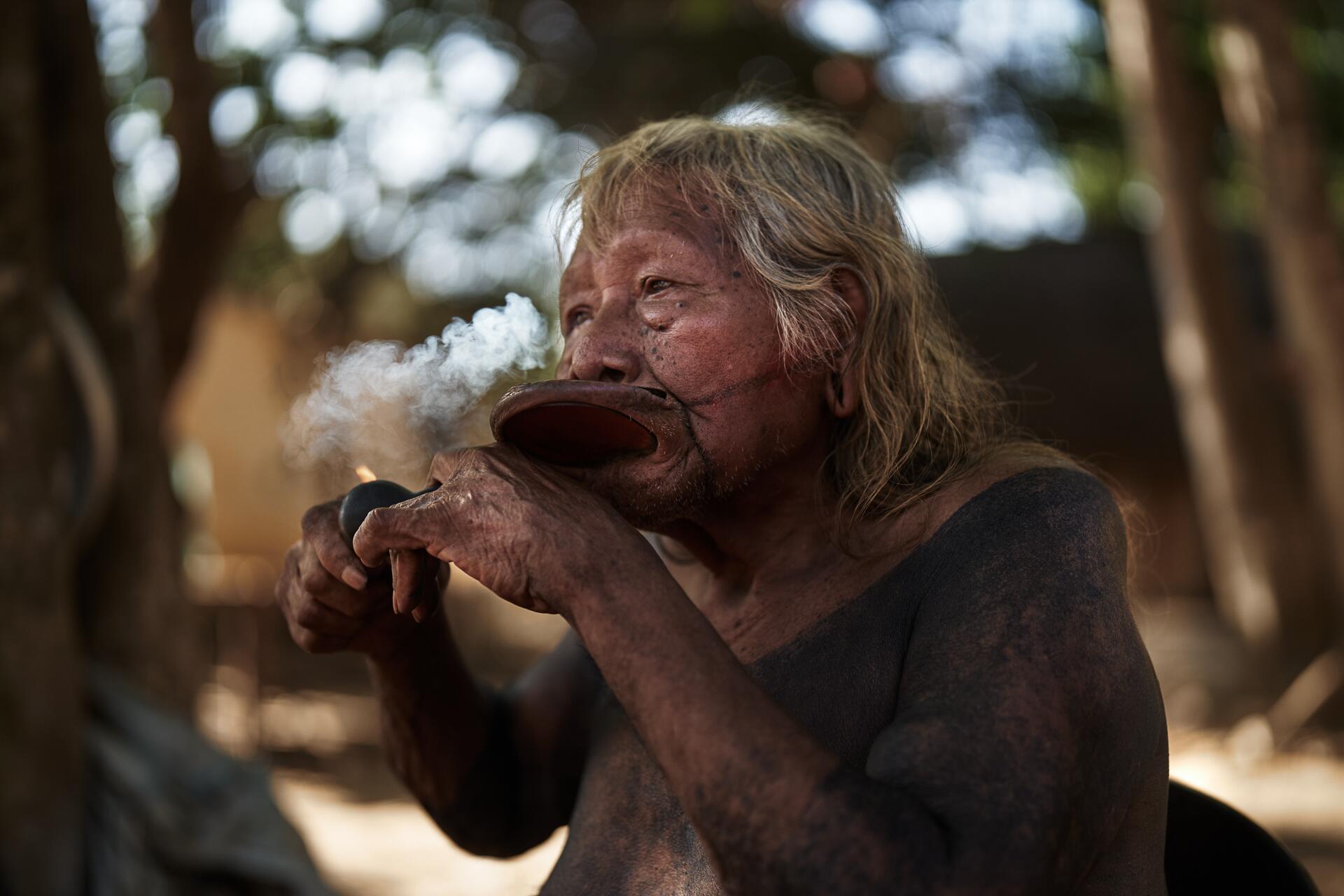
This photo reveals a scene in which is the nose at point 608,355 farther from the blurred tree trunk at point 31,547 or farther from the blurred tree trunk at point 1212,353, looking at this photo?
the blurred tree trunk at point 1212,353

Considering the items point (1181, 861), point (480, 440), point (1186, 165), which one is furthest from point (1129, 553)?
point (1186, 165)

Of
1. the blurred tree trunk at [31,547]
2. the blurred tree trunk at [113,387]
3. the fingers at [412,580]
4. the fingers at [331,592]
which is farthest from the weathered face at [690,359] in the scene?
the blurred tree trunk at [113,387]

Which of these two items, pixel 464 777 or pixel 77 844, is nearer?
pixel 464 777

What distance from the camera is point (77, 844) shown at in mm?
3498

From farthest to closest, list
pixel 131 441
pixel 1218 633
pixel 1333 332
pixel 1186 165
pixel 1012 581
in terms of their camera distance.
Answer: pixel 1218 633, pixel 1186 165, pixel 1333 332, pixel 131 441, pixel 1012 581

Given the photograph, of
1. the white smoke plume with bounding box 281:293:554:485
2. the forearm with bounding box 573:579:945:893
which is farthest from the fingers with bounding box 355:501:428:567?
the white smoke plume with bounding box 281:293:554:485

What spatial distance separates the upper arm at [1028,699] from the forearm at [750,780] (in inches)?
2.6

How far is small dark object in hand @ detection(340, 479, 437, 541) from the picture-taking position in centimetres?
157

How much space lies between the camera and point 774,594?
183cm

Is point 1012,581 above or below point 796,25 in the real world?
above

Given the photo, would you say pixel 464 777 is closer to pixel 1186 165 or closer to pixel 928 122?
pixel 1186 165

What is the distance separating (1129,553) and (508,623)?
11754mm

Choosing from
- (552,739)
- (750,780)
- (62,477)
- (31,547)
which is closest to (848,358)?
(750,780)

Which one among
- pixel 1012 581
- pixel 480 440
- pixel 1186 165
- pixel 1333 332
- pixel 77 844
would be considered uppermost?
pixel 1012 581
